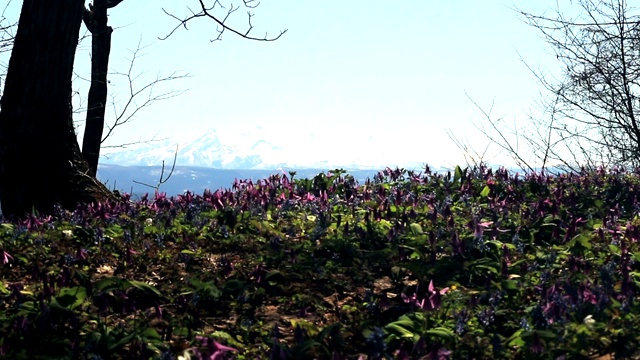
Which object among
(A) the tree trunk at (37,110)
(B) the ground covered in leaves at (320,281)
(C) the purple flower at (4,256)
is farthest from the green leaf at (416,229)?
(A) the tree trunk at (37,110)

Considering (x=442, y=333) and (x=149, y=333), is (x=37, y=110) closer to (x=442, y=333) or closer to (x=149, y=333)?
(x=149, y=333)

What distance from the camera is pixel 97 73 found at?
42.2ft

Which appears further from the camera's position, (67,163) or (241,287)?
(67,163)

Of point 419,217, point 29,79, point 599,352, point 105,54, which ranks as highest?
point 105,54

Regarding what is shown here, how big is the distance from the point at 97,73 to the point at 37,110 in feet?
14.0

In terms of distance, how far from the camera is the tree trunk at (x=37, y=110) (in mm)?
8781

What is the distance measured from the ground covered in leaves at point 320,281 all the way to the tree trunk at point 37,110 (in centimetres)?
141

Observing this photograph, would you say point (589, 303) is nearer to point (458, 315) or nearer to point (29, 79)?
point (458, 315)

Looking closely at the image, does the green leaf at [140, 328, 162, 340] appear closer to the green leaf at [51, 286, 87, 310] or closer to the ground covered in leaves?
the ground covered in leaves

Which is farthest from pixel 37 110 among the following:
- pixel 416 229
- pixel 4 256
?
pixel 416 229

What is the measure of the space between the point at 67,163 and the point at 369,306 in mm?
5571

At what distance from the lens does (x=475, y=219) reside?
6773 mm

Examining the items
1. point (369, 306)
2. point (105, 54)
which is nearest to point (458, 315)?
point (369, 306)

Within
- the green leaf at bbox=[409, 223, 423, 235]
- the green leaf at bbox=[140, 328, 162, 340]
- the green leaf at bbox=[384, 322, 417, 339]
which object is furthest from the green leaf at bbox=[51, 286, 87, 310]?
the green leaf at bbox=[409, 223, 423, 235]
